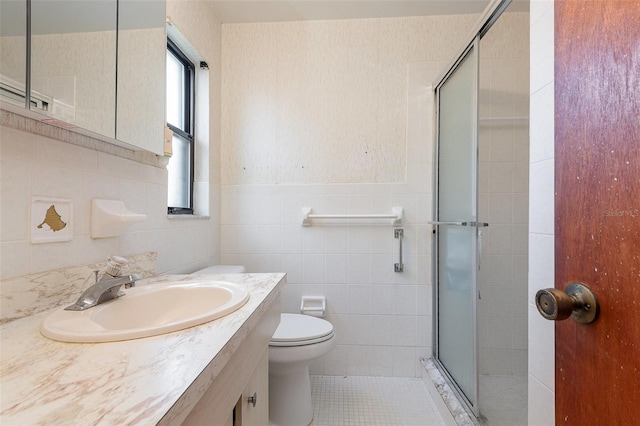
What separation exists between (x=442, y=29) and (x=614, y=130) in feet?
5.72

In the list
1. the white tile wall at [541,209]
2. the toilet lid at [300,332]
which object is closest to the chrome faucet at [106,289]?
the toilet lid at [300,332]

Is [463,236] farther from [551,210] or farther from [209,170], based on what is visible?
[209,170]

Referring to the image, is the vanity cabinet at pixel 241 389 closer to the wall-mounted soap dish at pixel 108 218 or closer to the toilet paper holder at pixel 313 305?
the wall-mounted soap dish at pixel 108 218

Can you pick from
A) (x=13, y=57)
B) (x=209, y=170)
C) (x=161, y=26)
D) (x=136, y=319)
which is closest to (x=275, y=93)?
(x=209, y=170)

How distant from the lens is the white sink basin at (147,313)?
0.51 meters

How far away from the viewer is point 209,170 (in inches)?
66.3

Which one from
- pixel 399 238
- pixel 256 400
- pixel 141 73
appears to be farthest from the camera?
pixel 399 238

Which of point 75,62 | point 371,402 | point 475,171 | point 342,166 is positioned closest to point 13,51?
point 75,62

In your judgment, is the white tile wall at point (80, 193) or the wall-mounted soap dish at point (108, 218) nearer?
the white tile wall at point (80, 193)

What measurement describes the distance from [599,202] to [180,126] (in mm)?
1798

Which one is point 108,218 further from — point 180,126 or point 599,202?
point 599,202

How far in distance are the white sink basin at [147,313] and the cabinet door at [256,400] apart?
0.25 metres

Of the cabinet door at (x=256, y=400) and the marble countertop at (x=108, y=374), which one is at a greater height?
the marble countertop at (x=108, y=374)

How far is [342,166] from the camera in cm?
180
